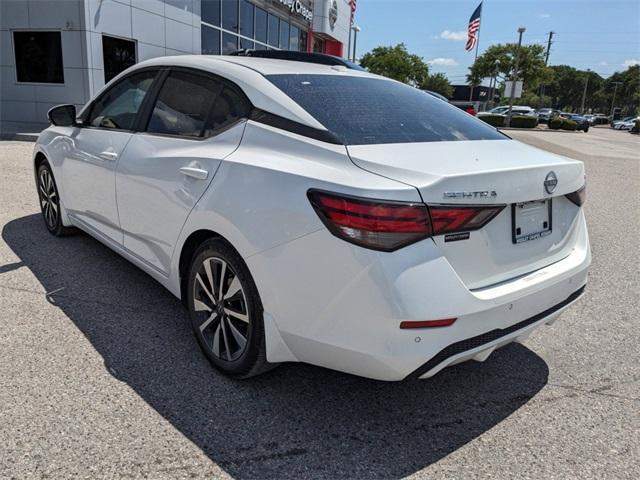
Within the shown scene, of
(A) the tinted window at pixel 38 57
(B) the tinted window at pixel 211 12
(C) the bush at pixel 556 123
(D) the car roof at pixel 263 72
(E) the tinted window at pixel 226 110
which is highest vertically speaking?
(B) the tinted window at pixel 211 12

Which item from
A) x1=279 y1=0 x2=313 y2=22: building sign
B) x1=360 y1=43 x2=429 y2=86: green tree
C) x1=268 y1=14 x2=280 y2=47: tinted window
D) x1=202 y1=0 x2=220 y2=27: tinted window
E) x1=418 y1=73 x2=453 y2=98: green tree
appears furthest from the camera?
x1=418 y1=73 x2=453 y2=98: green tree

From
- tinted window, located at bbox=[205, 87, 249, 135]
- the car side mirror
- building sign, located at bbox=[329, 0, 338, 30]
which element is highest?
building sign, located at bbox=[329, 0, 338, 30]

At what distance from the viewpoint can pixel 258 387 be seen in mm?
2793

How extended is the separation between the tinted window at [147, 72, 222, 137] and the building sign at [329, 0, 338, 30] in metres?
32.3

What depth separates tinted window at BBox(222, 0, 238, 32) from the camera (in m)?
20.1

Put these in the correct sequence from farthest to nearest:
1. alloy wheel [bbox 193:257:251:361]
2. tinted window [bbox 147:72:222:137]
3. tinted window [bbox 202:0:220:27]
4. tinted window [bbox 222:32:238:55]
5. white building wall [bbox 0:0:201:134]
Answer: tinted window [bbox 222:32:238:55] < tinted window [bbox 202:0:220:27] < white building wall [bbox 0:0:201:134] < tinted window [bbox 147:72:222:137] < alloy wheel [bbox 193:257:251:361]

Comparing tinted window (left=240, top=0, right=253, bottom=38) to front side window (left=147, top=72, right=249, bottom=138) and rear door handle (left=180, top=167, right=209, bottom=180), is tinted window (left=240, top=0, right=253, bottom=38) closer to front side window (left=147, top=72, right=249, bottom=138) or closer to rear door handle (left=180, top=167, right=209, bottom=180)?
front side window (left=147, top=72, right=249, bottom=138)

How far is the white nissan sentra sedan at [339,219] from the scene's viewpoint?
2.09m

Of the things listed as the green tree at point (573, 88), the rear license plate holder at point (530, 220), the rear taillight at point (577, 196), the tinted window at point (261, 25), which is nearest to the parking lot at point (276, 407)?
the rear license plate holder at point (530, 220)

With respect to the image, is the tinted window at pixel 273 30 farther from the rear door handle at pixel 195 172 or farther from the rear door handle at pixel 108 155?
the rear door handle at pixel 195 172

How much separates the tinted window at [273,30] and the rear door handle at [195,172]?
2389 cm

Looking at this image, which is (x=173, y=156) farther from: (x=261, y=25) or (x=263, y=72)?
(x=261, y=25)

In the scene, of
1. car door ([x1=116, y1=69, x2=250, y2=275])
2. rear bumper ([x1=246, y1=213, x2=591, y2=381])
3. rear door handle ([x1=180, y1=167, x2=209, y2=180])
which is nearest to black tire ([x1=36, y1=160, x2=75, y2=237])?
car door ([x1=116, y1=69, x2=250, y2=275])

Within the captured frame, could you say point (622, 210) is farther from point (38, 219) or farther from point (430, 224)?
point (38, 219)
